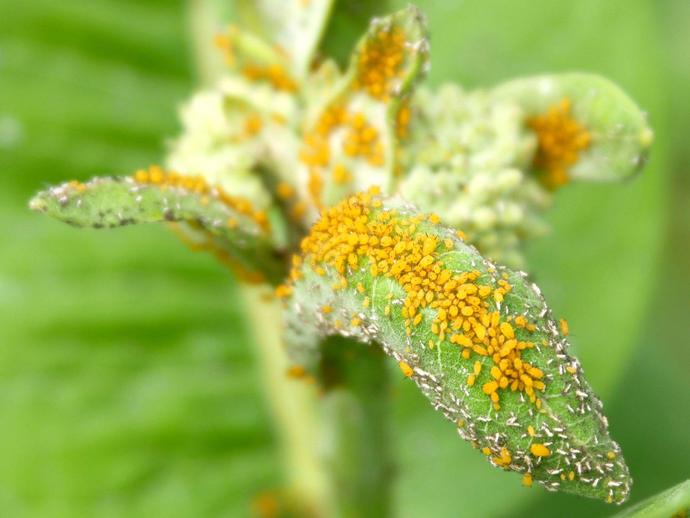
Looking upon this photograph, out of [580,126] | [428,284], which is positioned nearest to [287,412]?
[580,126]

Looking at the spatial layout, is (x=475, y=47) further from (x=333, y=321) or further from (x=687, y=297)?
(x=687, y=297)

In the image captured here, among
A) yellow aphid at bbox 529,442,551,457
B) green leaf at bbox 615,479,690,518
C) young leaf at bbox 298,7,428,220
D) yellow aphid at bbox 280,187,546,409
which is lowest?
green leaf at bbox 615,479,690,518

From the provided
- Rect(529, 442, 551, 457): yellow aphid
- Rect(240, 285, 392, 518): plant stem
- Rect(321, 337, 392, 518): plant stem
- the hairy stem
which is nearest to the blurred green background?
the hairy stem

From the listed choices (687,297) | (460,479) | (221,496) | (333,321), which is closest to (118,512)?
(221,496)

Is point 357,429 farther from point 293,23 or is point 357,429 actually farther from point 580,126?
point 293,23

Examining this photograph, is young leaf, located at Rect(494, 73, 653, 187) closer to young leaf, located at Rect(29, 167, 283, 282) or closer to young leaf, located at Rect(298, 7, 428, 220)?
young leaf, located at Rect(298, 7, 428, 220)

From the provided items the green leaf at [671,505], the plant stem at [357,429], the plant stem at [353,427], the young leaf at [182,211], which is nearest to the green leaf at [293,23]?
the young leaf at [182,211]
